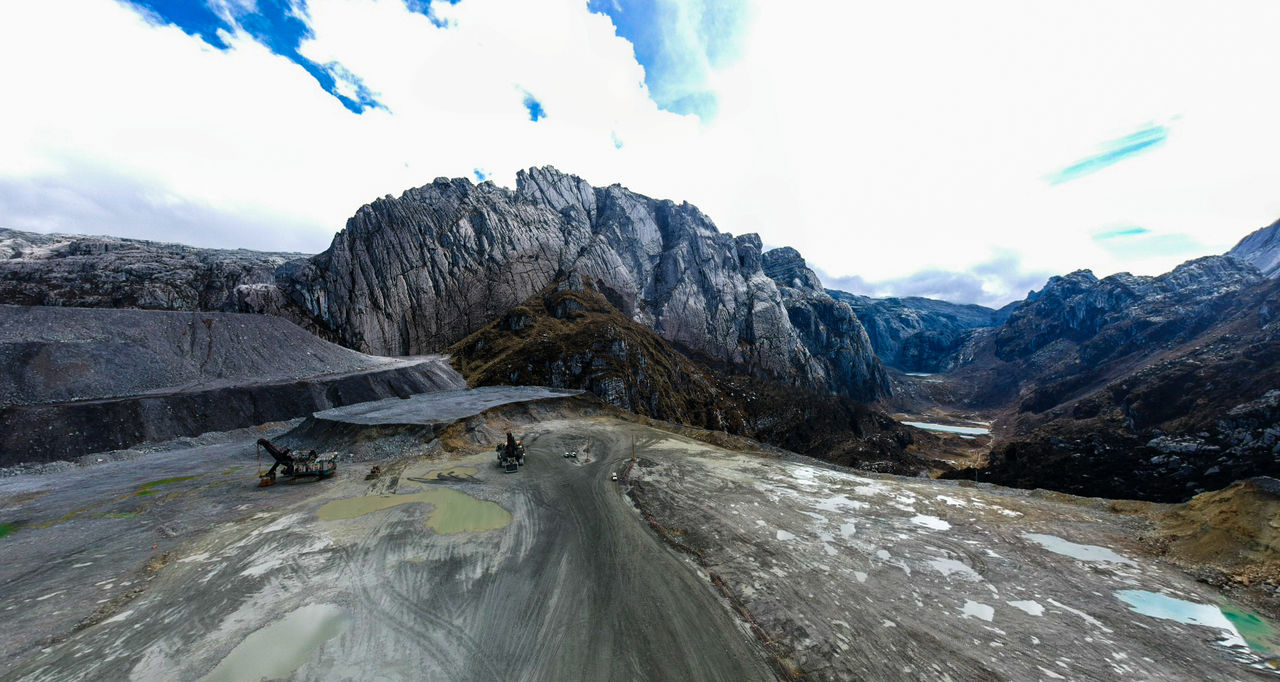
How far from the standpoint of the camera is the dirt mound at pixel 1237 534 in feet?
36.0

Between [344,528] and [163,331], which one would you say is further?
[163,331]

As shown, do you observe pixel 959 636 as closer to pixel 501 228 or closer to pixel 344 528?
pixel 344 528

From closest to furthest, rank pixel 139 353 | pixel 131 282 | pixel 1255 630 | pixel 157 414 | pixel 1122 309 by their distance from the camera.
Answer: pixel 1255 630 → pixel 157 414 → pixel 139 353 → pixel 131 282 → pixel 1122 309

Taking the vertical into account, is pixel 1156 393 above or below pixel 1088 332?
below

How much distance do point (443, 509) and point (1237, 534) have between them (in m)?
27.2

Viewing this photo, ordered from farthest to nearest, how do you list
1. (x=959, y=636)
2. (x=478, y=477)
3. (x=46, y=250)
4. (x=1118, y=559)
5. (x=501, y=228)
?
(x=46, y=250)
(x=501, y=228)
(x=478, y=477)
(x=1118, y=559)
(x=959, y=636)

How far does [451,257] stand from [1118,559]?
94.8m

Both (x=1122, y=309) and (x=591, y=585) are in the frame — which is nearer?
(x=591, y=585)

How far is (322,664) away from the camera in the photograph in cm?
888

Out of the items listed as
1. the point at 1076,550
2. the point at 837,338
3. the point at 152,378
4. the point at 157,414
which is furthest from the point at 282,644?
the point at 837,338

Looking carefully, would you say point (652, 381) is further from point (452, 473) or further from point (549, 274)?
point (549, 274)

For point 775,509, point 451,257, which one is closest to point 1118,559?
point 775,509

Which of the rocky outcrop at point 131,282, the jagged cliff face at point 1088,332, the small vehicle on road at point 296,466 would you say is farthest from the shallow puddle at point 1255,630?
the jagged cliff face at point 1088,332

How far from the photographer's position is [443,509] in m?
17.5
